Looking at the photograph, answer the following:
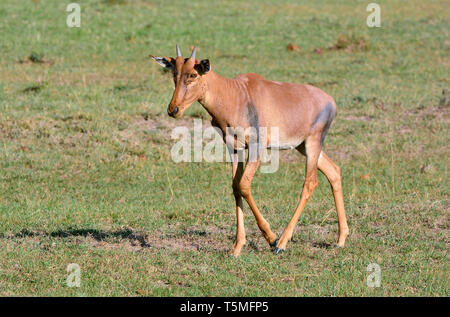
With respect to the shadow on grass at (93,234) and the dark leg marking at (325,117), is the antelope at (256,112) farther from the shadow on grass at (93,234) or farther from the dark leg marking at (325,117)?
the shadow on grass at (93,234)

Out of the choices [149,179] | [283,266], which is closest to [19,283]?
[283,266]

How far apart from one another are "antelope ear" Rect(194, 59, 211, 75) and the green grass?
1.95 meters

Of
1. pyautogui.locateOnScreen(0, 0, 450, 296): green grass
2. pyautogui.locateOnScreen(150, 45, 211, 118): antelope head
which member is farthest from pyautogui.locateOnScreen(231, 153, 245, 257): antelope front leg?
pyautogui.locateOnScreen(150, 45, 211, 118): antelope head

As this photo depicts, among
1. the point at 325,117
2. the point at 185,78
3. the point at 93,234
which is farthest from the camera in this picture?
the point at 93,234

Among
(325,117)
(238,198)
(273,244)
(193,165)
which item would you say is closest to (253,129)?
(238,198)

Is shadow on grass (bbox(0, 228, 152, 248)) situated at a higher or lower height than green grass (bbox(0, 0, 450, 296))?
lower

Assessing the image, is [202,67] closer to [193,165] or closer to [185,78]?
[185,78]

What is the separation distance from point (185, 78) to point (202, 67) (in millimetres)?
205

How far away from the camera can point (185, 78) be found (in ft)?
24.4

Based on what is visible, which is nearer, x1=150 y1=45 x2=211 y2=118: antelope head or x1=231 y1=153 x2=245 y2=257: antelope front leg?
x1=150 y1=45 x2=211 y2=118: antelope head

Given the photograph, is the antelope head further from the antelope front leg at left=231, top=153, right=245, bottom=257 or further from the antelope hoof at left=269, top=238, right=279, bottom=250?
the antelope hoof at left=269, top=238, right=279, bottom=250

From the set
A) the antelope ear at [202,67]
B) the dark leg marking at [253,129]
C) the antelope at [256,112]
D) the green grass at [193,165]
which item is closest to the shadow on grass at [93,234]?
the green grass at [193,165]

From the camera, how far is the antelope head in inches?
290

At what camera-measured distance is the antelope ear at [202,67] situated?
24.4 ft
